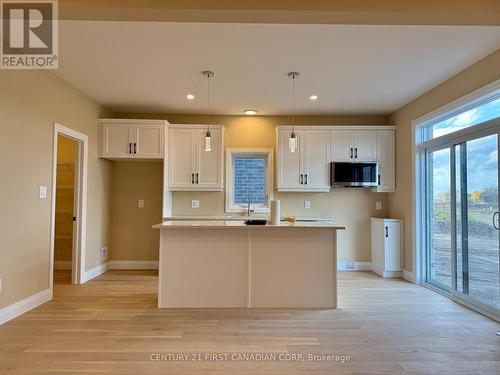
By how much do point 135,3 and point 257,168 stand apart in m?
3.61

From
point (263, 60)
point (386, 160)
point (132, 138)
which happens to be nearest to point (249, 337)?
point (263, 60)

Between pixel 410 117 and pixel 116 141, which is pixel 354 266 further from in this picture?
pixel 116 141

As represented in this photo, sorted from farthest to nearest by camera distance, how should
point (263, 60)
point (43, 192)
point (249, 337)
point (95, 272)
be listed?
point (95, 272) → point (43, 192) → point (263, 60) → point (249, 337)

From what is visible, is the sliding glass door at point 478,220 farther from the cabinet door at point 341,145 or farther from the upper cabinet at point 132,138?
the upper cabinet at point 132,138

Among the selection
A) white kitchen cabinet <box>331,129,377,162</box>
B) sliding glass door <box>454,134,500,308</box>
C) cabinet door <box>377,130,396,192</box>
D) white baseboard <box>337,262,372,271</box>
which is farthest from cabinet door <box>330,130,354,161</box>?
white baseboard <box>337,262,372,271</box>

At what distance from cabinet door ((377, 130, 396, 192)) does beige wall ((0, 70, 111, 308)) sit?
449 centimetres

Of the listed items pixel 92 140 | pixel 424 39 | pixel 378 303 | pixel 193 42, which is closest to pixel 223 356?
pixel 378 303

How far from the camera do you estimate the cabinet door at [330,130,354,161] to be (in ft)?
16.5

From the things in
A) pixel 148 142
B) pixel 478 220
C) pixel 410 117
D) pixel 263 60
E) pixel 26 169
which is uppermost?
pixel 263 60

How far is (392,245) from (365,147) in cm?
157

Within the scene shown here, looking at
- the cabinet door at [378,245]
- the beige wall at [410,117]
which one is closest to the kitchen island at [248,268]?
the cabinet door at [378,245]

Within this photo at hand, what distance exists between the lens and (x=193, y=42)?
2.88 meters

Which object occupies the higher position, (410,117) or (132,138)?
(410,117)

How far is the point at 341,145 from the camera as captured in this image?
5039 millimetres
